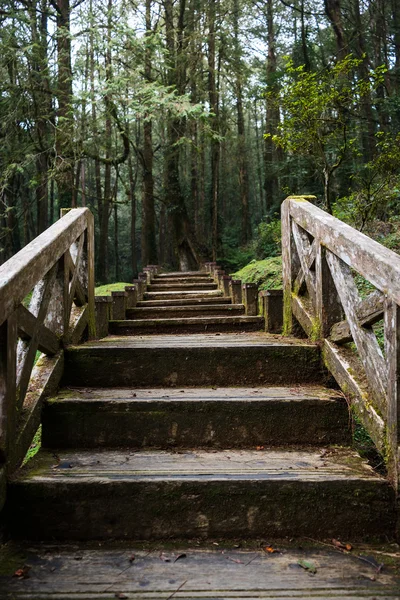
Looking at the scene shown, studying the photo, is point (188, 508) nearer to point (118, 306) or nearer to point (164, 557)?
point (164, 557)

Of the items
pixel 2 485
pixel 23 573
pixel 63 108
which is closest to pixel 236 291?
pixel 2 485

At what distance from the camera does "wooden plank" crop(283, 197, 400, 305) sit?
206cm

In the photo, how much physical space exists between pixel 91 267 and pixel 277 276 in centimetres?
442

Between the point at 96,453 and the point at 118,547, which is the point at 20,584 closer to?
the point at 118,547

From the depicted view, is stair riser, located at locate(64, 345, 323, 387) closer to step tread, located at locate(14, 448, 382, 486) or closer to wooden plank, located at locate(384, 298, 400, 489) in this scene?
step tread, located at locate(14, 448, 382, 486)

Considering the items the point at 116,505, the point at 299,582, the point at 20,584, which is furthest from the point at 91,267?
the point at 299,582

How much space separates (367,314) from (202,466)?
122 centimetres

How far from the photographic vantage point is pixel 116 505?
208 centimetres

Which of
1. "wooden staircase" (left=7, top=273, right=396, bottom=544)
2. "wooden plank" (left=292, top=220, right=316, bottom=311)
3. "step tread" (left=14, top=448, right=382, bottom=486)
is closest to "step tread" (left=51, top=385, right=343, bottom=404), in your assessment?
"wooden staircase" (left=7, top=273, right=396, bottom=544)

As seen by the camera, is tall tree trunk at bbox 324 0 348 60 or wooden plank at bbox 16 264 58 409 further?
tall tree trunk at bbox 324 0 348 60

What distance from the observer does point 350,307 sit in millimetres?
2584

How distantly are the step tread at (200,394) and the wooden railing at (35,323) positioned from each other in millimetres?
220

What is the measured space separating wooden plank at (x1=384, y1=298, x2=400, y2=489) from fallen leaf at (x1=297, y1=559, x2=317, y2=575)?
565 millimetres

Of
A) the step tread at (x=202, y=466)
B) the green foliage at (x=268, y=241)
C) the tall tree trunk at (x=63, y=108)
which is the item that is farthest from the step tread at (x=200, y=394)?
the green foliage at (x=268, y=241)
